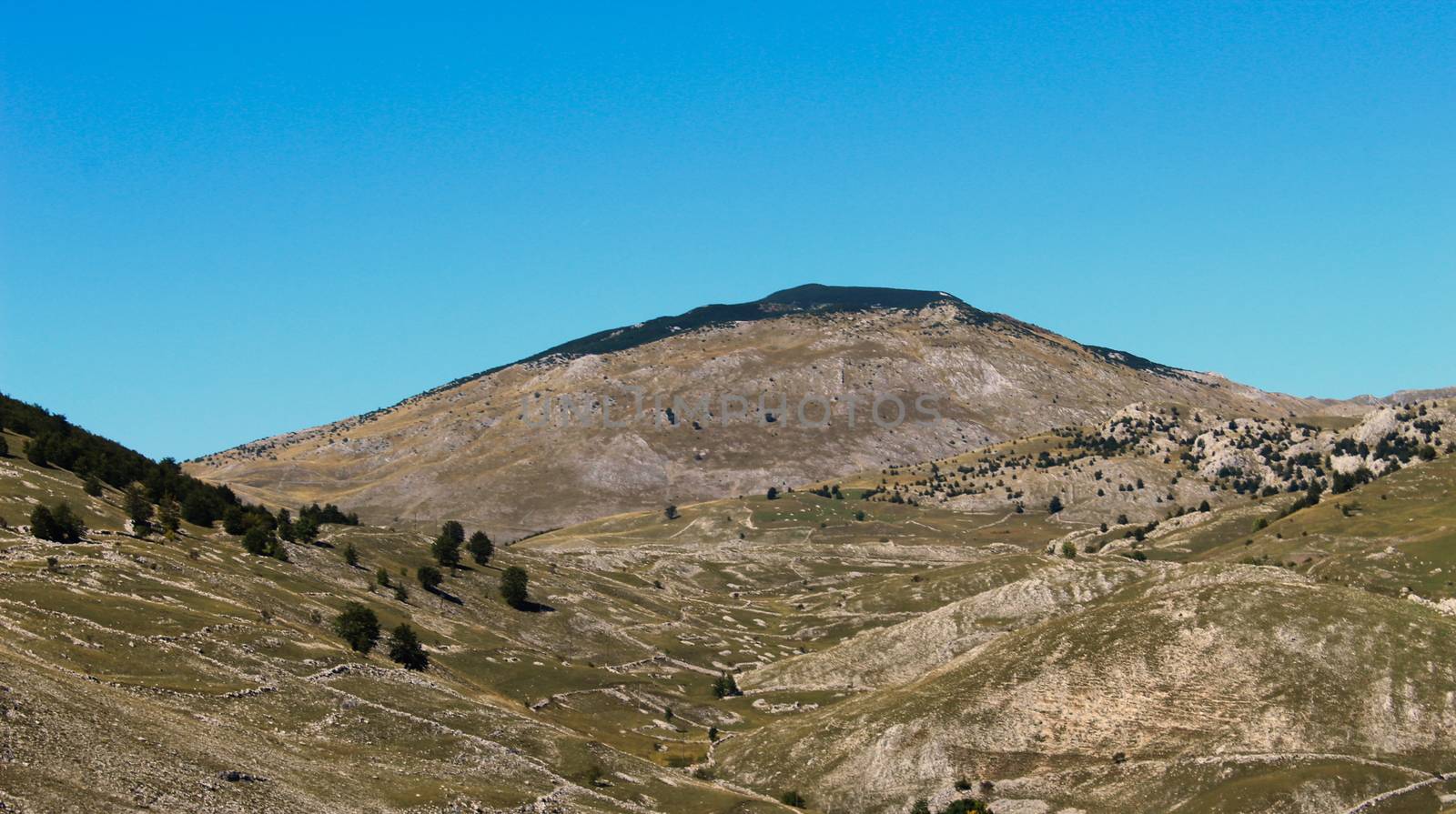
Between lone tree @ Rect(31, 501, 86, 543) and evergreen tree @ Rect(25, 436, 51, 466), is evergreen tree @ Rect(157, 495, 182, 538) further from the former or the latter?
evergreen tree @ Rect(25, 436, 51, 466)

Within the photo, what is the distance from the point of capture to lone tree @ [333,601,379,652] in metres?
143

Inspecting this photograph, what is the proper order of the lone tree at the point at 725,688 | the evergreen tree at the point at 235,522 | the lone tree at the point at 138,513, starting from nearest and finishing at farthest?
1. the lone tree at the point at 138,513
2. the evergreen tree at the point at 235,522
3. the lone tree at the point at 725,688

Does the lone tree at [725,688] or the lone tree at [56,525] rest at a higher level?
the lone tree at [56,525]

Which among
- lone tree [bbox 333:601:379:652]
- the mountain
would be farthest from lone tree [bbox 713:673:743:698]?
lone tree [bbox 333:601:379:652]

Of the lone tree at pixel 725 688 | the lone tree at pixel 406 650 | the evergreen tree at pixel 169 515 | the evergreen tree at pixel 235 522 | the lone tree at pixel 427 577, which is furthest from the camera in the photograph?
the lone tree at pixel 427 577

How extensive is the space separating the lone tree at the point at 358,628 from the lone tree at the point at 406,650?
102 inches

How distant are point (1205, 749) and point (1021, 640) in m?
33.2

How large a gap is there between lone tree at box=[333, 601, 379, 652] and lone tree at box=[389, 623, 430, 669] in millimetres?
2599

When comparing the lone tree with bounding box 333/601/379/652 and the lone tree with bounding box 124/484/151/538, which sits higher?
the lone tree with bounding box 124/484/151/538

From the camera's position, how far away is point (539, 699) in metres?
157

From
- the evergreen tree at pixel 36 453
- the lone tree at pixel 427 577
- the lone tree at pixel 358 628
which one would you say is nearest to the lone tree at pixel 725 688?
the lone tree at pixel 427 577

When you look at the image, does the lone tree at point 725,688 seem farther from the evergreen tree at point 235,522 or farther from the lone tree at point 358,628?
the evergreen tree at point 235,522

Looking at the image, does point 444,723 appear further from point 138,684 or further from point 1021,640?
point 1021,640

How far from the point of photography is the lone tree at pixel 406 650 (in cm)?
14450
